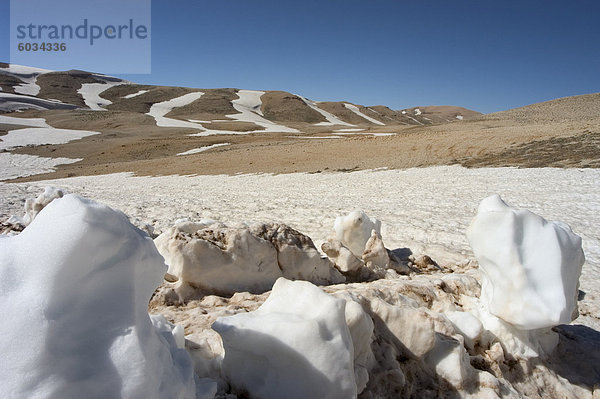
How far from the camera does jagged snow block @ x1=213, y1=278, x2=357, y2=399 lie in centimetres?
179

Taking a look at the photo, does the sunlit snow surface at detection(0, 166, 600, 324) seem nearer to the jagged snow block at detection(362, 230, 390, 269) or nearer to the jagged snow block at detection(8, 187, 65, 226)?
the jagged snow block at detection(362, 230, 390, 269)

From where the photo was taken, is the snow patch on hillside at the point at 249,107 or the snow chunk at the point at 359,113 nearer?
the snow patch on hillside at the point at 249,107

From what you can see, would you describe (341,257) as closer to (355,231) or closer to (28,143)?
(355,231)

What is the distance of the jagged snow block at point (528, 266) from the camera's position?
238cm

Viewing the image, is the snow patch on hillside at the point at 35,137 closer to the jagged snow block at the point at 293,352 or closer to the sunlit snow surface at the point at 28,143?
the sunlit snow surface at the point at 28,143

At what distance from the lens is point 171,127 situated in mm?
46438

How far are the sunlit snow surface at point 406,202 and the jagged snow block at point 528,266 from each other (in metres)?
1.27

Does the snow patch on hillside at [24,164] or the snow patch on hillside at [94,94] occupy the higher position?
the snow patch on hillside at [94,94]

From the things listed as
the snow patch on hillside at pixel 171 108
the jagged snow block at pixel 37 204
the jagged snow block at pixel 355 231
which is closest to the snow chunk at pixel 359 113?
the snow patch on hillside at pixel 171 108

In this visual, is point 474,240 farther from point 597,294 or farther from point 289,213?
point 289,213

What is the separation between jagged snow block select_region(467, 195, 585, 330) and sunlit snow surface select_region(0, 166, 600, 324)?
49.8 inches

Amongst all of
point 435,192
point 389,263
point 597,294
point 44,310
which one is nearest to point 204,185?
point 435,192

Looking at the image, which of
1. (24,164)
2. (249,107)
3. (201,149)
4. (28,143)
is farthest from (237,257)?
(249,107)

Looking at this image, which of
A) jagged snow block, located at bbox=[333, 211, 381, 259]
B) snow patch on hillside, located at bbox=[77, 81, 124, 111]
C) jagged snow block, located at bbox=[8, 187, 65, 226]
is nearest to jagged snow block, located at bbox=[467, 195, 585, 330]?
jagged snow block, located at bbox=[333, 211, 381, 259]
